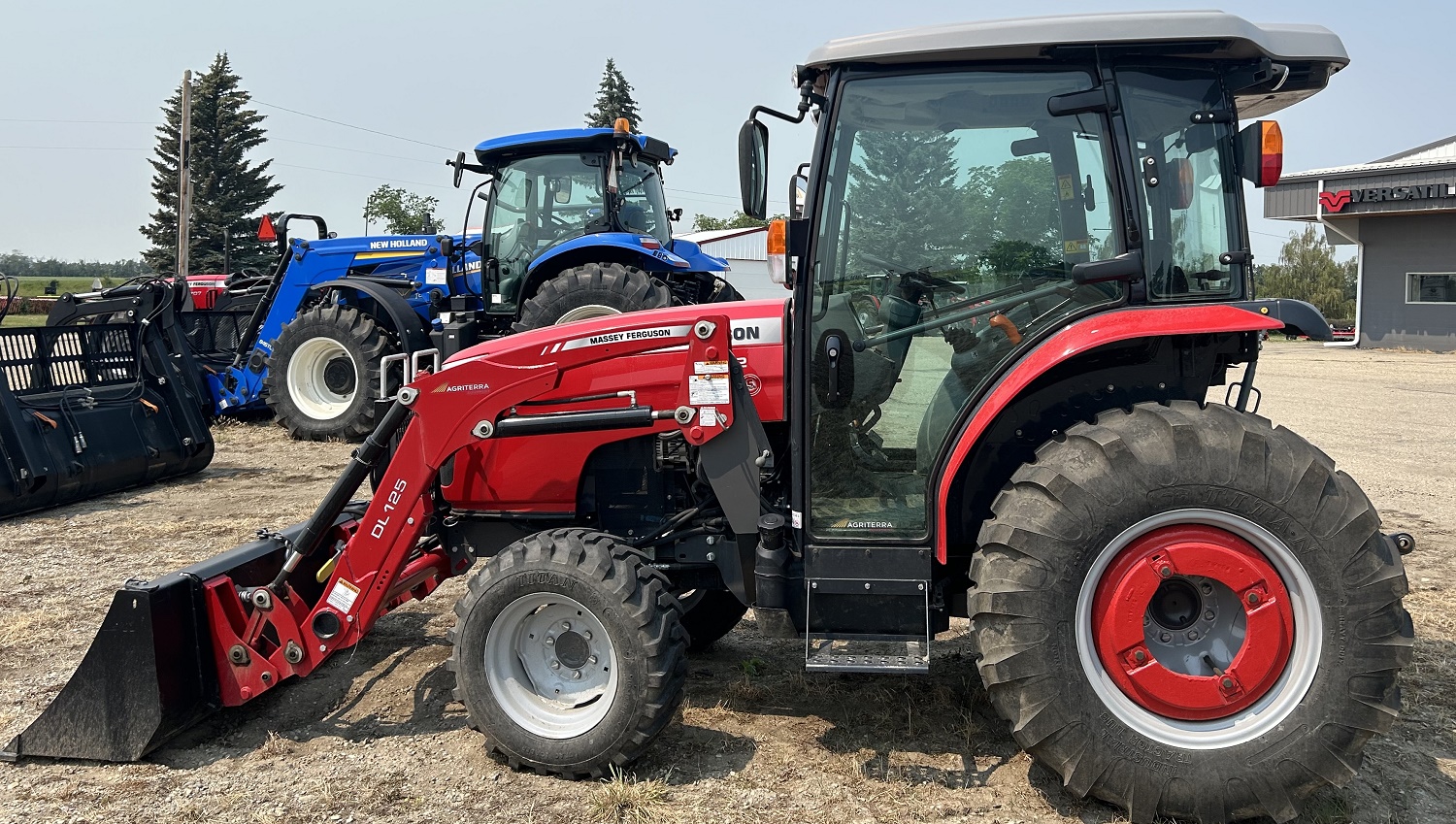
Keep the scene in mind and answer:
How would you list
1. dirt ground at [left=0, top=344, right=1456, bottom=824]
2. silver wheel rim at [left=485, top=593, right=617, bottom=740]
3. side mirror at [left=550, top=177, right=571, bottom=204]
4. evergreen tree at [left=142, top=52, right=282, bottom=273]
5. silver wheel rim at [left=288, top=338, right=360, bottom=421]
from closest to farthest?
1. dirt ground at [left=0, top=344, right=1456, bottom=824]
2. silver wheel rim at [left=485, top=593, right=617, bottom=740]
3. side mirror at [left=550, top=177, right=571, bottom=204]
4. silver wheel rim at [left=288, top=338, right=360, bottom=421]
5. evergreen tree at [left=142, top=52, right=282, bottom=273]

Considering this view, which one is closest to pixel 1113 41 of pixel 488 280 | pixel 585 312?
pixel 585 312

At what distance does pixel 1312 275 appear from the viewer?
1606 inches

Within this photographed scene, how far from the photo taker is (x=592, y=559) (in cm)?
332

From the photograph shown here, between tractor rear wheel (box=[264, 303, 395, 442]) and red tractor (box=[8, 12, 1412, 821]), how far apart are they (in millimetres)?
6608

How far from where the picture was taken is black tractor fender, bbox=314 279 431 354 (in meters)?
10.2

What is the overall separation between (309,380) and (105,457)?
2987mm

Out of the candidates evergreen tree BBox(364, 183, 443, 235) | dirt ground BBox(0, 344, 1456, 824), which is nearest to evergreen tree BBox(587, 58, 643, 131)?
evergreen tree BBox(364, 183, 443, 235)

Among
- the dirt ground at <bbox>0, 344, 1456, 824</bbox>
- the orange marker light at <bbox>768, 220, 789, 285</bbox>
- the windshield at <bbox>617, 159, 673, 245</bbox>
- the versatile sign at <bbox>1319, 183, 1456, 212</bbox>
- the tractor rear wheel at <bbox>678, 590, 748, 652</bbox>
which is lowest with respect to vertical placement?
the dirt ground at <bbox>0, 344, 1456, 824</bbox>

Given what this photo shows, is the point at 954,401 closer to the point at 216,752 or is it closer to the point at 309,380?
the point at 216,752

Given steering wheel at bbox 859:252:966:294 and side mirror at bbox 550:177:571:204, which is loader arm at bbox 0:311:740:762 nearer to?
steering wheel at bbox 859:252:966:294

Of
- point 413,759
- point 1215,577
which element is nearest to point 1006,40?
point 1215,577

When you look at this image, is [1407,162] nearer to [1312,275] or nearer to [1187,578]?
[1312,275]

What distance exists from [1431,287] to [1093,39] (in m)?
27.2

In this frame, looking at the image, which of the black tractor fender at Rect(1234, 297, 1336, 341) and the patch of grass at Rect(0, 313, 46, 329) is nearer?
the black tractor fender at Rect(1234, 297, 1336, 341)
